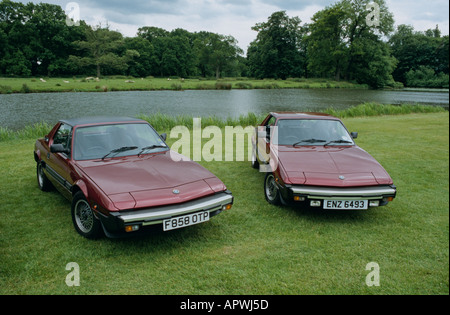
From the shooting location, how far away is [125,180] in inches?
163

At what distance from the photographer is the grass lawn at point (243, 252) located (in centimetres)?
333

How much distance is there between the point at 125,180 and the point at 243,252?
1709 millimetres

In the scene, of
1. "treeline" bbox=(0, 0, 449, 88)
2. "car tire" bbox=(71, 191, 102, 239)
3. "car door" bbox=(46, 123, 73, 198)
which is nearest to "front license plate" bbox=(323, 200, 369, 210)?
"car tire" bbox=(71, 191, 102, 239)

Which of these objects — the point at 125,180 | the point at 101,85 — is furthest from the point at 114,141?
the point at 101,85

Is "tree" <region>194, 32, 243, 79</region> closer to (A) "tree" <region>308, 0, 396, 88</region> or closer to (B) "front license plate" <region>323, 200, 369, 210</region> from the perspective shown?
(A) "tree" <region>308, 0, 396, 88</region>

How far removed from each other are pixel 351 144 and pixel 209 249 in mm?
3581

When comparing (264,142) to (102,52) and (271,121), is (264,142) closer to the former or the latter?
(271,121)

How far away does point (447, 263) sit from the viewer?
1191 mm

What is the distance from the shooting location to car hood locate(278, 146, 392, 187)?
15.9ft

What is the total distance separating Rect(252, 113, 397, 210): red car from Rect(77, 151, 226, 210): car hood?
124 centimetres

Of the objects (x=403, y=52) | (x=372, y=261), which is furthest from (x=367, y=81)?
(x=372, y=261)

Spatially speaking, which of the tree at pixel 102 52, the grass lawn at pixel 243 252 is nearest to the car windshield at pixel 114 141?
the grass lawn at pixel 243 252

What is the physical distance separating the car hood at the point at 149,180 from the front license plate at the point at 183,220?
21 cm
